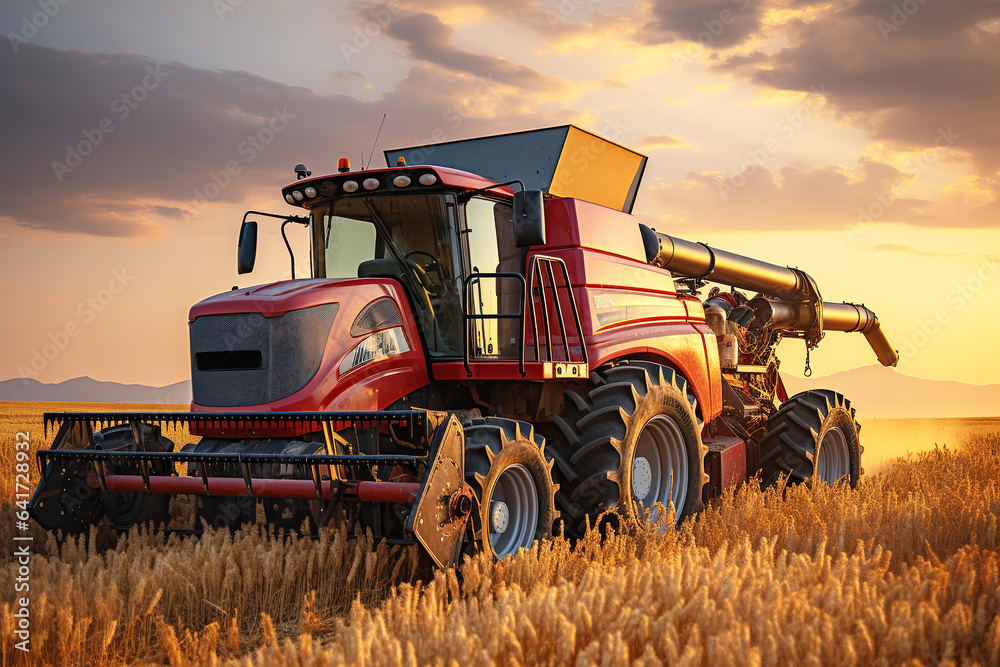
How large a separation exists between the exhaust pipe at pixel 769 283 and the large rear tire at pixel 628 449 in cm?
190

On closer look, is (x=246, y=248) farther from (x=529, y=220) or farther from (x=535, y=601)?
(x=535, y=601)

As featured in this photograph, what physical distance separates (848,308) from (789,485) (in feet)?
20.2

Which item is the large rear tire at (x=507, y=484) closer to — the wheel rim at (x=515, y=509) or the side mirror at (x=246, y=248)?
the wheel rim at (x=515, y=509)

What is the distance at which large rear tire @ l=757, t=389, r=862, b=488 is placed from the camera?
934cm

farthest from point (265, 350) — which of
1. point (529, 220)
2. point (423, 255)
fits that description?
point (529, 220)

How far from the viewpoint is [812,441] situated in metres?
9.37

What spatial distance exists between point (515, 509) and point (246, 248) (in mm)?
3274

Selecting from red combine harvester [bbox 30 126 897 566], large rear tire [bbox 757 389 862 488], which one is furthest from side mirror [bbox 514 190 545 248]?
large rear tire [bbox 757 389 862 488]

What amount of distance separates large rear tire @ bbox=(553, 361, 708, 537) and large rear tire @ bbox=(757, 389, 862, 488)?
8.11ft

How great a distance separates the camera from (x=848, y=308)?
1444 centimetres

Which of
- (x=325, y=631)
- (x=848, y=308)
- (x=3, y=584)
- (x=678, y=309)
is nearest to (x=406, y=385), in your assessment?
(x=325, y=631)

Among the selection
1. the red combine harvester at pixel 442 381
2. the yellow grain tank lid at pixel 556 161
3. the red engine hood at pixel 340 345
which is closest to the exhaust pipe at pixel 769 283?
the yellow grain tank lid at pixel 556 161

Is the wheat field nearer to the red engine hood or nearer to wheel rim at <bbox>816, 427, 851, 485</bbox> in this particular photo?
the red engine hood

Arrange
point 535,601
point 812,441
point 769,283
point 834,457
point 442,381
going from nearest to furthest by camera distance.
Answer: point 535,601 → point 442,381 → point 812,441 → point 834,457 → point 769,283
